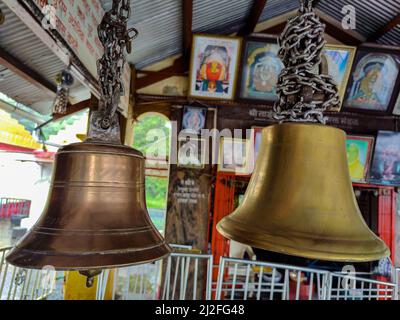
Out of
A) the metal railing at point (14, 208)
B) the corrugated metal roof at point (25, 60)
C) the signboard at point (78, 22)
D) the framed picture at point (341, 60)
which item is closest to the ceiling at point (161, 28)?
the corrugated metal roof at point (25, 60)

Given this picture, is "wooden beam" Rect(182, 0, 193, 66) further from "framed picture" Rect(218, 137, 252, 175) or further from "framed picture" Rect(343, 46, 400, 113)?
"framed picture" Rect(343, 46, 400, 113)

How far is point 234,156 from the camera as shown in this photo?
349 cm

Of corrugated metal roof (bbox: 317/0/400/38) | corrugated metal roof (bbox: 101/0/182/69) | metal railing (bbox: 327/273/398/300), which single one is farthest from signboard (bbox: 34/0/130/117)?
corrugated metal roof (bbox: 317/0/400/38)

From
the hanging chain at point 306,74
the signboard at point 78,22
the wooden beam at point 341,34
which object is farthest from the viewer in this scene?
the wooden beam at point 341,34

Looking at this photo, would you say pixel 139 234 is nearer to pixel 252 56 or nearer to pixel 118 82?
pixel 118 82

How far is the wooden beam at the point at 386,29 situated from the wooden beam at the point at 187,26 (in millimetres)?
2102

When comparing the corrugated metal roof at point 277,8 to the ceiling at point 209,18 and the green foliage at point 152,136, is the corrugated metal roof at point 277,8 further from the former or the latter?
the green foliage at point 152,136

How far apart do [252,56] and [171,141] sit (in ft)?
4.59

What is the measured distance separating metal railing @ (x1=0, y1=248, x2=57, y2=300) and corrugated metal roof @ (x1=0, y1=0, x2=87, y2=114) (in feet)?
5.15

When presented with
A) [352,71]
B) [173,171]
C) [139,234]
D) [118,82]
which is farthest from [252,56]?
[139,234]

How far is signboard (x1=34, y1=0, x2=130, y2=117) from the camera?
1255mm

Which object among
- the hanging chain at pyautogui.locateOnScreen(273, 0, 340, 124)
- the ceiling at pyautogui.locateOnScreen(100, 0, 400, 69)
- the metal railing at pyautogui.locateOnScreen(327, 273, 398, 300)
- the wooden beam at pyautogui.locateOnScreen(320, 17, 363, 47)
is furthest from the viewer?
the wooden beam at pyautogui.locateOnScreen(320, 17, 363, 47)

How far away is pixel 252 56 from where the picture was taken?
322 centimetres

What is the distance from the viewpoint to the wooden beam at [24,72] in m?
2.14
